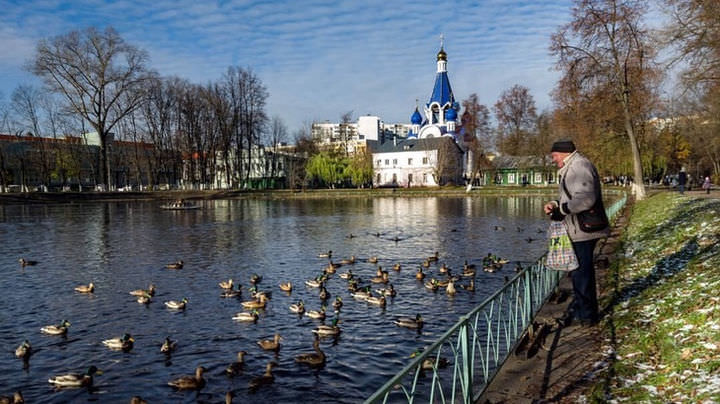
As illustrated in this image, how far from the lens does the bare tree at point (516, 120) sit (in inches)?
3359

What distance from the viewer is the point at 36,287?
52.7 ft

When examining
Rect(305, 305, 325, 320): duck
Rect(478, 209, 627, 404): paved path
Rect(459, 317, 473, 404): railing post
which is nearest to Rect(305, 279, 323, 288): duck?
Rect(305, 305, 325, 320): duck

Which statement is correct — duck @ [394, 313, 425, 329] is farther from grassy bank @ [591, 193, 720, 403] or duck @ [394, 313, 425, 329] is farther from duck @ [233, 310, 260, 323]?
grassy bank @ [591, 193, 720, 403]

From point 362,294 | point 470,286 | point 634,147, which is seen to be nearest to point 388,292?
point 362,294

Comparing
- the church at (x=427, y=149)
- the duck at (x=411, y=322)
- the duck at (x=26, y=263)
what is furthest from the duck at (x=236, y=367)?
the church at (x=427, y=149)

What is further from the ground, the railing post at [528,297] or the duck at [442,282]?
the railing post at [528,297]

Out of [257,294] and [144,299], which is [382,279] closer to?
[257,294]

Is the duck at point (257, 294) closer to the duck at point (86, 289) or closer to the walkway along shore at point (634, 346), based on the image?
the duck at point (86, 289)

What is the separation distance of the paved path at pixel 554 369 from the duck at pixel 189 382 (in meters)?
4.93

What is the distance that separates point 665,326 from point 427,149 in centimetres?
9079

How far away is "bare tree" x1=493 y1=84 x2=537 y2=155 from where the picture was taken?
8531 centimetres

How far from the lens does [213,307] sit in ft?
44.2

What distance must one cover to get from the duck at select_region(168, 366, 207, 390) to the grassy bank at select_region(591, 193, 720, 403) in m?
6.24

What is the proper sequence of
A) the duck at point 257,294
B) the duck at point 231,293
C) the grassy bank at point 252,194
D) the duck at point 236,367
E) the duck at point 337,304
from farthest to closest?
the grassy bank at point 252,194, the duck at point 231,293, the duck at point 257,294, the duck at point 337,304, the duck at point 236,367
